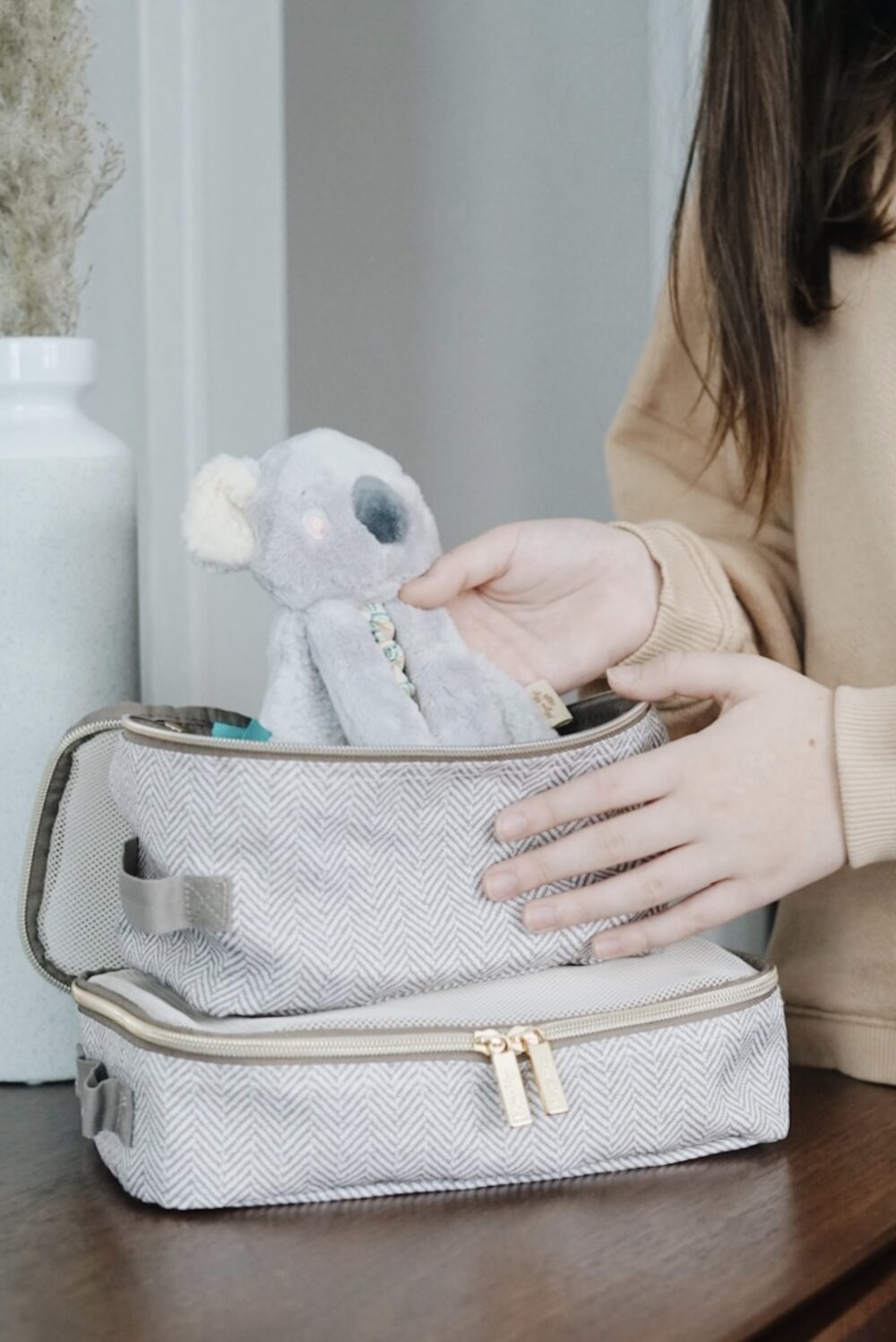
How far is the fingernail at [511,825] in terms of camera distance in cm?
68

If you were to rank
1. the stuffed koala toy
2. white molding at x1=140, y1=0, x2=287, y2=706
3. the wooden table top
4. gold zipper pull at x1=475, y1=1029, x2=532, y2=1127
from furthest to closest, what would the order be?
white molding at x1=140, y1=0, x2=287, y2=706 → the stuffed koala toy → gold zipper pull at x1=475, y1=1029, x2=532, y2=1127 → the wooden table top

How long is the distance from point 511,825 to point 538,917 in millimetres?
46

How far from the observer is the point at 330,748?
651mm

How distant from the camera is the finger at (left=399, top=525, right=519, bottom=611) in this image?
30.7 inches

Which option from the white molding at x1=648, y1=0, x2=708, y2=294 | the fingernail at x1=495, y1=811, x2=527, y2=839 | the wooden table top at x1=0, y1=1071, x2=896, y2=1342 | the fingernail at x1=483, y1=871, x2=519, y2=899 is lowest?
the wooden table top at x1=0, y1=1071, x2=896, y2=1342

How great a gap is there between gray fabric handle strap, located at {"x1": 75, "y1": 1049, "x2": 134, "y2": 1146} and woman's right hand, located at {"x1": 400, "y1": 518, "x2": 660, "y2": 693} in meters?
0.30

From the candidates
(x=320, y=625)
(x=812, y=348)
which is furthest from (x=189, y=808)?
(x=812, y=348)

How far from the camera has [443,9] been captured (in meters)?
1.62

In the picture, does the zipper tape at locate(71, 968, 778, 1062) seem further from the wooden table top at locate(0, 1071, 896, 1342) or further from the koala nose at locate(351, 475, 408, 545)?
the koala nose at locate(351, 475, 408, 545)

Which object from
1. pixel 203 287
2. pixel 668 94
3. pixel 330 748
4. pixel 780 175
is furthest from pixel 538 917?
pixel 668 94

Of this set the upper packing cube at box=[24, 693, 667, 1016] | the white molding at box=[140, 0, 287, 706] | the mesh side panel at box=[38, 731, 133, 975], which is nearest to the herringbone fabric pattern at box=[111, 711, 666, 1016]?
the upper packing cube at box=[24, 693, 667, 1016]

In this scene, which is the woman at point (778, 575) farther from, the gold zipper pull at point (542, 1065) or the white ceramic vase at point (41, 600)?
the white ceramic vase at point (41, 600)

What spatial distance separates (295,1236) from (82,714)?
352mm

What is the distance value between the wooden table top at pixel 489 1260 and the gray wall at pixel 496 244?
1029 mm
